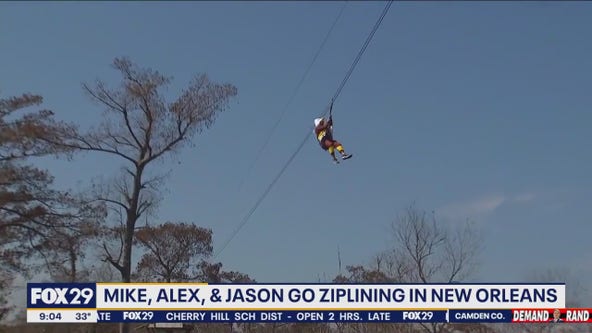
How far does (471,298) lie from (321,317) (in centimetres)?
376

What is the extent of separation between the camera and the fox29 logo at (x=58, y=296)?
18.6 m

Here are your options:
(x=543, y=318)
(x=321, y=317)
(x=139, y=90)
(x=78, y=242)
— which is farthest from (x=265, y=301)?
(x=139, y=90)

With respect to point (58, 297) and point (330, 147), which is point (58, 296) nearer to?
point (58, 297)

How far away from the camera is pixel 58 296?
1872cm

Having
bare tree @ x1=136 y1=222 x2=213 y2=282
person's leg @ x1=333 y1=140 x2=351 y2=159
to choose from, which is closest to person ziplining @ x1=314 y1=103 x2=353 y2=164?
person's leg @ x1=333 y1=140 x2=351 y2=159

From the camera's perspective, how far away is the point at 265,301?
18.9 m

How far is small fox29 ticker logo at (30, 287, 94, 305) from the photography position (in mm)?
18641

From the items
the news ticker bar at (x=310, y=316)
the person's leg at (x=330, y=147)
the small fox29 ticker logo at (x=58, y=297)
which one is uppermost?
the person's leg at (x=330, y=147)

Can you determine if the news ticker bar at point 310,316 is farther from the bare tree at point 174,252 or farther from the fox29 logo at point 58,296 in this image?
the bare tree at point 174,252

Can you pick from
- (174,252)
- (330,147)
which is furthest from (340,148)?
(174,252)

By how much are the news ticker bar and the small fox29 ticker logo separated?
8.6 inches

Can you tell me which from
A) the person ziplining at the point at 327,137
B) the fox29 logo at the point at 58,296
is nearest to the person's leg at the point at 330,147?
the person ziplining at the point at 327,137

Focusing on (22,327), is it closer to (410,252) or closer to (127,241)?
(127,241)

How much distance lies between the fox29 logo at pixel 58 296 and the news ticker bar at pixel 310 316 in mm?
169
